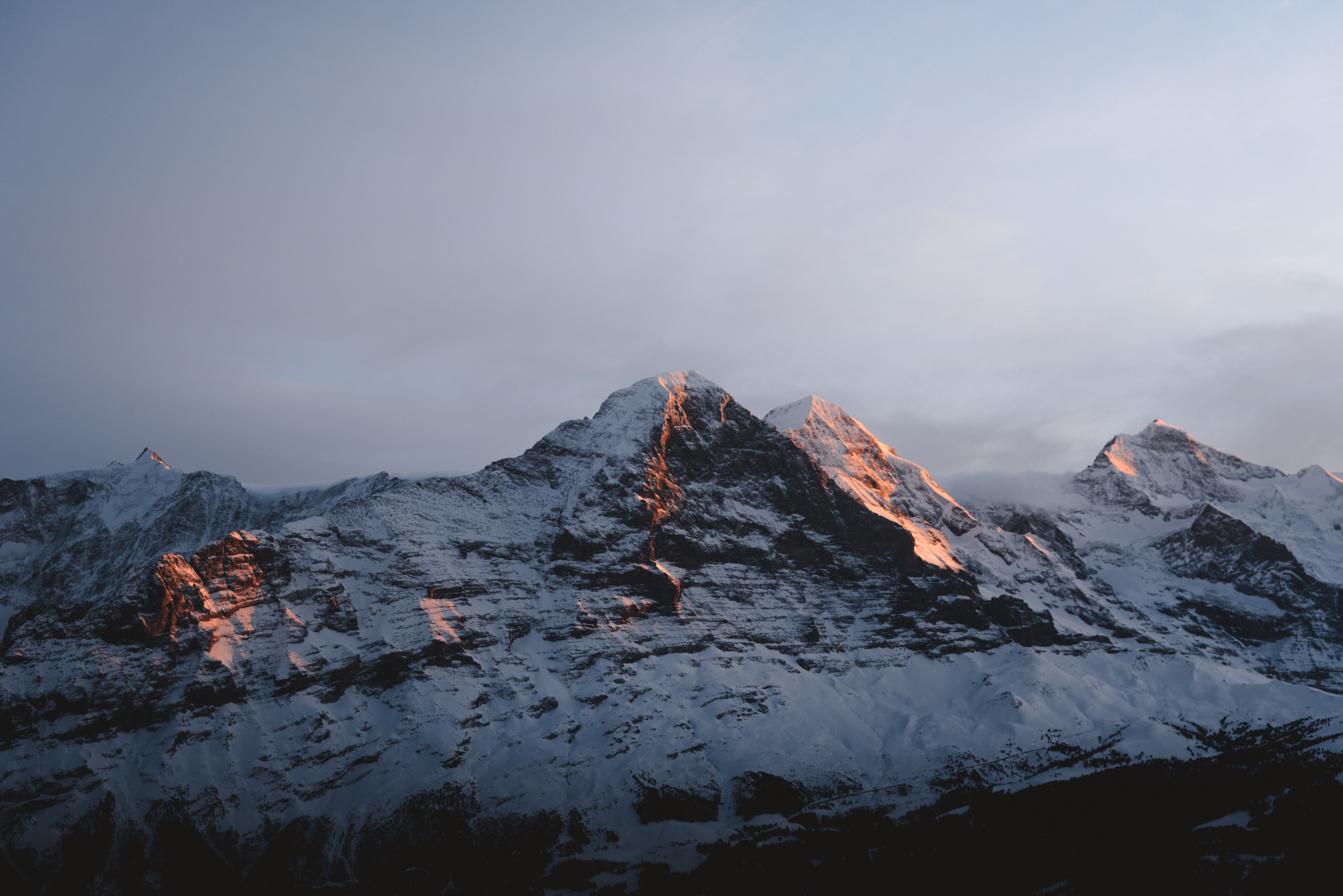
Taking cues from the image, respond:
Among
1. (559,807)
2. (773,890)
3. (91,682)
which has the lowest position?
(773,890)

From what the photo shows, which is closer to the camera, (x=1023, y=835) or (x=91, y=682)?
(x=1023, y=835)

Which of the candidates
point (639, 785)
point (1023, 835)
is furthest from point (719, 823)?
point (1023, 835)

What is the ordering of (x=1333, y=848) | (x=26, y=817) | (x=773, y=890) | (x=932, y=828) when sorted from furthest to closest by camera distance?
1. (x=932, y=828)
2. (x=26, y=817)
3. (x=773, y=890)
4. (x=1333, y=848)

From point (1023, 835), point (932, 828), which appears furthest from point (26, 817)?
point (1023, 835)

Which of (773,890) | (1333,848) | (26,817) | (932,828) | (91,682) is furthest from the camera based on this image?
Answer: (91,682)

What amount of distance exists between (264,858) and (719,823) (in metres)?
88.6

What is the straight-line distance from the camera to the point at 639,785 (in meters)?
194

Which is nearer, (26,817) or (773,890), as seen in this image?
(773,890)

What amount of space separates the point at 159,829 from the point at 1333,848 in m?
202

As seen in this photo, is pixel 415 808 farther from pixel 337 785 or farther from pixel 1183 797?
pixel 1183 797

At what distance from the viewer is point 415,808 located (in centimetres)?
18238

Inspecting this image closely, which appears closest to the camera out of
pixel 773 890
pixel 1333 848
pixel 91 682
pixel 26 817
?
pixel 1333 848

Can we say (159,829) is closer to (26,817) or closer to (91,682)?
(26,817)

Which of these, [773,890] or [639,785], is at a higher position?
[639,785]
